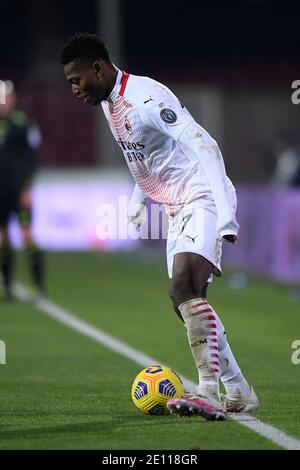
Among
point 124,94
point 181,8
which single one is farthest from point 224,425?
point 181,8

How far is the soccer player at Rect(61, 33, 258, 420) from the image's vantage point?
721cm

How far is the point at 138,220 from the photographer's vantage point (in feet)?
26.8

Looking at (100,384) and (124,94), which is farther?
(100,384)

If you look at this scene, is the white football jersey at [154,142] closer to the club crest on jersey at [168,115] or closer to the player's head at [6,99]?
the club crest on jersey at [168,115]

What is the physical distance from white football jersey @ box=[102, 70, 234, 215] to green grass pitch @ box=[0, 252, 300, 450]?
53.2 inches

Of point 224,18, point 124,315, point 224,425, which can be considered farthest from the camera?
point 224,18

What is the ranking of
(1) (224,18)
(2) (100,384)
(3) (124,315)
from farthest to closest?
(1) (224,18)
(3) (124,315)
(2) (100,384)

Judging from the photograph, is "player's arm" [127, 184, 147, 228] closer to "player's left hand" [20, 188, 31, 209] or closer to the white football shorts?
the white football shorts

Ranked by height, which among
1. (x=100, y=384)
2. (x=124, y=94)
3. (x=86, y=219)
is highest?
(x=124, y=94)

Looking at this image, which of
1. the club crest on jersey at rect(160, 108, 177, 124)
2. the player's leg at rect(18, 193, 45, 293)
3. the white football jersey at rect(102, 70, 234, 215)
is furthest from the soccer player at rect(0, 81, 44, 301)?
the club crest on jersey at rect(160, 108, 177, 124)

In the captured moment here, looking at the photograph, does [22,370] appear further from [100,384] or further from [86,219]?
[86,219]

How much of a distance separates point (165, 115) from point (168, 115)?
0.02 meters

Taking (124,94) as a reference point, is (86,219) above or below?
below

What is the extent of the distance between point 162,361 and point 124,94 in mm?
3343
